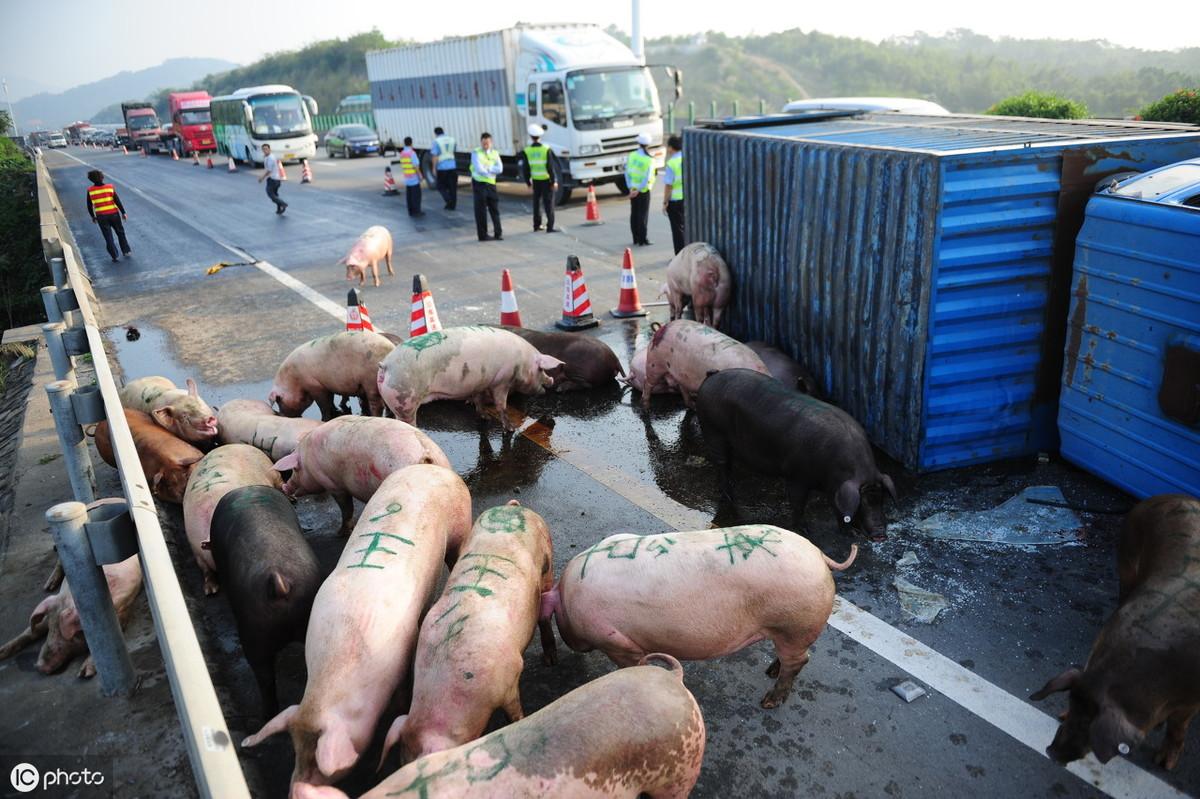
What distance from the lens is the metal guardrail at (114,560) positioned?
2.07 meters

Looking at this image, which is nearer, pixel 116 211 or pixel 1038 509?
pixel 1038 509

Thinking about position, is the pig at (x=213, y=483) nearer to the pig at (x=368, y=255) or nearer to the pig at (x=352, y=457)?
the pig at (x=352, y=457)

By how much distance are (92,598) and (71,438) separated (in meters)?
1.67

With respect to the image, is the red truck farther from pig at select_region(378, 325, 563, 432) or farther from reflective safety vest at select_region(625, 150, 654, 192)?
pig at select_region(378, 325, 563, 432)

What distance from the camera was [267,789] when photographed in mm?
3529

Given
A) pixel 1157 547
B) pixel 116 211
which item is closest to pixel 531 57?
pixel 116 211

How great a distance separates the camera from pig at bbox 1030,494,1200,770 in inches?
126

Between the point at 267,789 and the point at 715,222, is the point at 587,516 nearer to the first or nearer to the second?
the point at 267,789

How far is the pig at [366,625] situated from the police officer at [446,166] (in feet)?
52.0

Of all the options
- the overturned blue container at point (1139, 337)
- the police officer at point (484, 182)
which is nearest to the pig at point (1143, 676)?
the overturned blue container at point (1139, 337)

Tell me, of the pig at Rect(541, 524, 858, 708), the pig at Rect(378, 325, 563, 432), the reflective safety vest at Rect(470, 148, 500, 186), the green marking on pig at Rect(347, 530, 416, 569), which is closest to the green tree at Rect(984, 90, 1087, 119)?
the reflective safety vest at Rect(470, 148, 500, 186)

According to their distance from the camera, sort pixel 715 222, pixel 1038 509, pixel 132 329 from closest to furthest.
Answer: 1. pixel 1038 509
2. pixel 715 222
3. pixel 132 329

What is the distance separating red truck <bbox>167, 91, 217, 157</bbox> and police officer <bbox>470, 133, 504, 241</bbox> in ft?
106

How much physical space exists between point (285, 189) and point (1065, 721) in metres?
26.2
